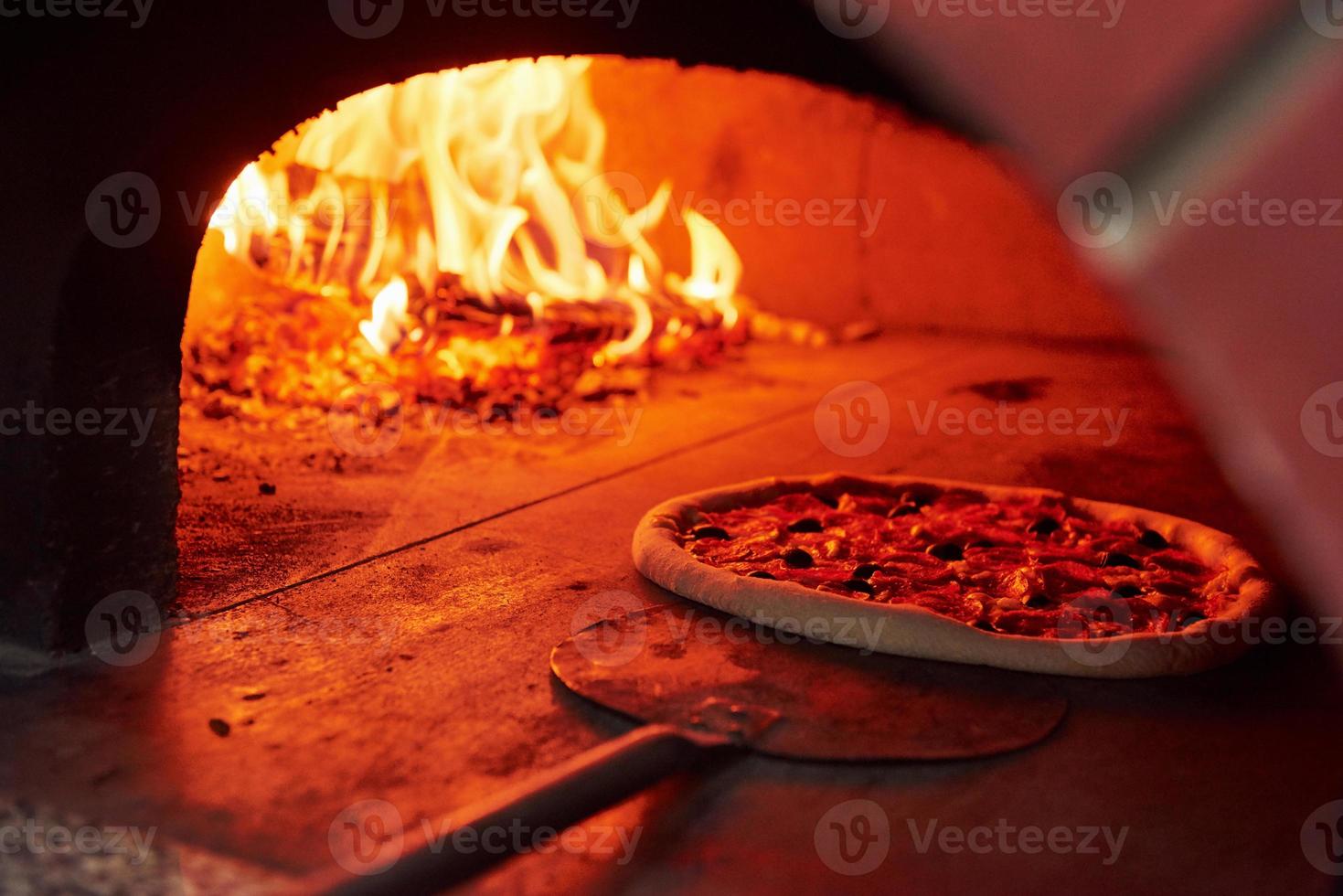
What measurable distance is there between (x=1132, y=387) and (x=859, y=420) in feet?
5.86

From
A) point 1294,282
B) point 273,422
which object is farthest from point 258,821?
point 273,422

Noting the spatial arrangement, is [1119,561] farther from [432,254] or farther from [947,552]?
[432,254]

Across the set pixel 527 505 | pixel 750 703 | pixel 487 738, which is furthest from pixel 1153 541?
pixel 487 738

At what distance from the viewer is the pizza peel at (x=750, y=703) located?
268 centimetres

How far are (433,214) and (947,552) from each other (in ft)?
12.6

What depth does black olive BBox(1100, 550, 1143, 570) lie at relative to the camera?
4164mm

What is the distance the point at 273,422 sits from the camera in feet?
19.2

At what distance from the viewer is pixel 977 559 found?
163 inches

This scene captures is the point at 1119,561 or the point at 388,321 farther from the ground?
the point at 388,321

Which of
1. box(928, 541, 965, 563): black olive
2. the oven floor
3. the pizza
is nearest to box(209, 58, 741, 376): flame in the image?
the oven floor

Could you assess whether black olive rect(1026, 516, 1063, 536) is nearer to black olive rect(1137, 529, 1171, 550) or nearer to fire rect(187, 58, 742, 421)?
black olive rect(1137, 529, 1171, 550)

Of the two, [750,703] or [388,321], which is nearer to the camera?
[750,703]

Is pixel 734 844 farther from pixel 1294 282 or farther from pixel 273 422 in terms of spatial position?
pixel 273 422

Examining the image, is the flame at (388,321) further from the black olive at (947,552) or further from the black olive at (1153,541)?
the black olive at (1153,541)
